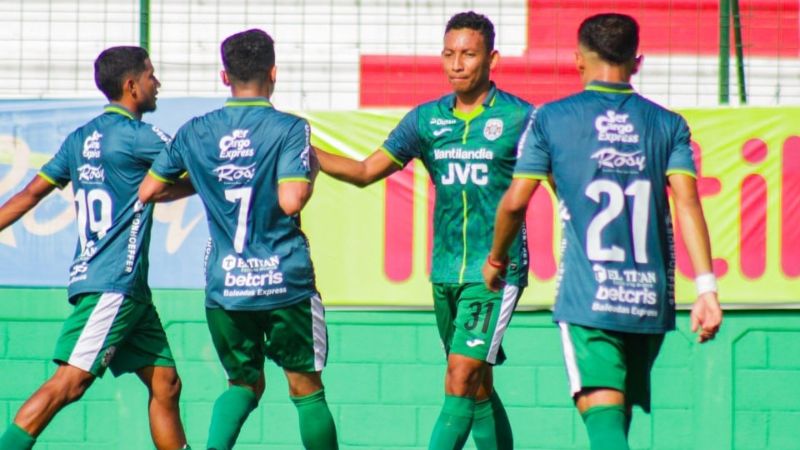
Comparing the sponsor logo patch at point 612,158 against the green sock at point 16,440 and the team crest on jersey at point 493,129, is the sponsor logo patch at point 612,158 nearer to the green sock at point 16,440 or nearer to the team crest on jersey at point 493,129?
the team crest on jersey at point 493,129

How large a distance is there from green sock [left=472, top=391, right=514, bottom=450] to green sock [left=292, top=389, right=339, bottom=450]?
772 millimetres

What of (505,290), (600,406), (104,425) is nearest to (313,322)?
(505,290)

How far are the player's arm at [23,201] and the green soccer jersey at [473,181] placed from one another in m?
2.09

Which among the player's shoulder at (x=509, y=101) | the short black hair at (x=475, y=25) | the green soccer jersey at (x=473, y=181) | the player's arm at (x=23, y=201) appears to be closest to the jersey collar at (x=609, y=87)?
the green soccer jersey at (x=473, y=181)

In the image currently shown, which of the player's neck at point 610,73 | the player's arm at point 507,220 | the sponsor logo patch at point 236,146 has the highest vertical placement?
the player's neck at point 610,73

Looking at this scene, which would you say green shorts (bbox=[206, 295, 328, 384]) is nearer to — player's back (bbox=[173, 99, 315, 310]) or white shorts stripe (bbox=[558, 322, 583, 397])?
player's back (bbox=[173, 99, 315, 310])

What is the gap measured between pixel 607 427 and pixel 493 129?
6.01 feet

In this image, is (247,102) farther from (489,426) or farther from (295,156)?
(489,426)

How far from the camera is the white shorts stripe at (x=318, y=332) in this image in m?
5.93

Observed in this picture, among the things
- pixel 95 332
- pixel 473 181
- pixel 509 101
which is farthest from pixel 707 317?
pixel 95 332

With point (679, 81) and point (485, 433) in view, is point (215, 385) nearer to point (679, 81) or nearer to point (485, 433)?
point (485, 433)

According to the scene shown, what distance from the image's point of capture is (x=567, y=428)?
795 cm

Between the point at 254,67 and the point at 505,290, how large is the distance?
1.59 m

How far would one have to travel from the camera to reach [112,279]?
6.41 m
